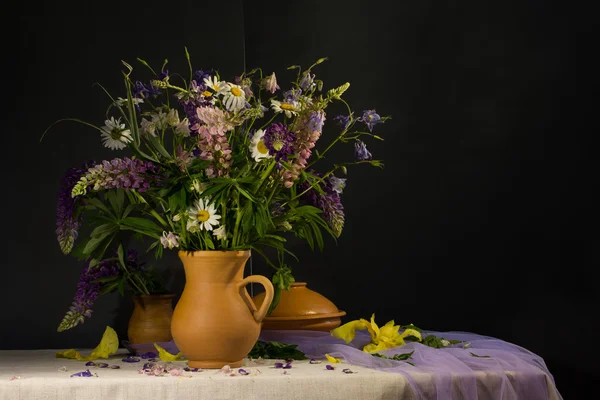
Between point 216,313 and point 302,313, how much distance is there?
1.31ft

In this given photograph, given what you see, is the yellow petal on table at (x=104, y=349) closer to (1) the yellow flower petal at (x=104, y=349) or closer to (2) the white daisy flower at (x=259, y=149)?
(1) the yellow flower petal at (x=104, y=349)

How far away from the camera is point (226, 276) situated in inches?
59.2

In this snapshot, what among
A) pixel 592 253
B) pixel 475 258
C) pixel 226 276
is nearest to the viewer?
pixel 226 276

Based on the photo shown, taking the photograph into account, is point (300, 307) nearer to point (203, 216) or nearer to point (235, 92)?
point (203, 216)

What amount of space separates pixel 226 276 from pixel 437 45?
1.11 m

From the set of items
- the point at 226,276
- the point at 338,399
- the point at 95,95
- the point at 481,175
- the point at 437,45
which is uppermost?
the point at 437,45

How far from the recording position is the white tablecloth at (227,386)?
134 centimetres

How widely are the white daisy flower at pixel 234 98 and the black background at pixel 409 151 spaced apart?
2.27 feet

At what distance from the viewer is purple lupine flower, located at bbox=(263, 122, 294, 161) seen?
4.83 feet

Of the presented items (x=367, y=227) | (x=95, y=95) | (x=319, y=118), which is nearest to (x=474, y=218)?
(x=367, y=227)

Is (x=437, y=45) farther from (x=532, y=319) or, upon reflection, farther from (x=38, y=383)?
(x=38, y=383)

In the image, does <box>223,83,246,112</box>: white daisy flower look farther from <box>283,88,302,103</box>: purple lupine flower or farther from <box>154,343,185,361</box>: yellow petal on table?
<box>154,343,185,361</box>: yellow petal on table

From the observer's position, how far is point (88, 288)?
1.76m

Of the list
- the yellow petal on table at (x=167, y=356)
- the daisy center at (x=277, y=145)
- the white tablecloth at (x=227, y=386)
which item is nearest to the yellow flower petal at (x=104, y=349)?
the yellow petal on table at (x=167, y=356)
